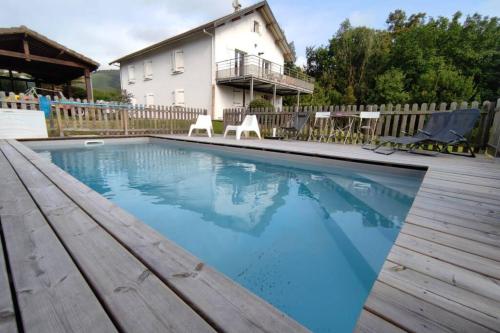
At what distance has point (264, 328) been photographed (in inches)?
24.0

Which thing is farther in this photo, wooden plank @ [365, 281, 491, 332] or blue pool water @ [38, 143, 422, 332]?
blue pool water @ [38, 143, 422, 332]

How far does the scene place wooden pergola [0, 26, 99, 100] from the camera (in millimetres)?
8930

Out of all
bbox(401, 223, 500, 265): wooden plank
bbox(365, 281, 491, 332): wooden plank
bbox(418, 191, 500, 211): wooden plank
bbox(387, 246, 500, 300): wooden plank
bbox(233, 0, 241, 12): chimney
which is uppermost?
bbox(233, 0, 241, 12): chimney

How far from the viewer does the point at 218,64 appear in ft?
43.3

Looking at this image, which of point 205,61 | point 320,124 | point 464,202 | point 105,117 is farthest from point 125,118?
point 464,202

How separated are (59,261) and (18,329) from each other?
351mm

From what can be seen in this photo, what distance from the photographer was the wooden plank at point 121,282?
2.04 ft

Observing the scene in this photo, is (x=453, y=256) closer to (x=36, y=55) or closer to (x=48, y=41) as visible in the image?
(x=48, y=41)

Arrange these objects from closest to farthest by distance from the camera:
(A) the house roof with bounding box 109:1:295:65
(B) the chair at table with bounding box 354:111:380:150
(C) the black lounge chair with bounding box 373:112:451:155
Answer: (C) the black lounge chair with bounding box 373:112:451:155, (B) the chair at table with bounding box 354:111:380:150, (A) the house roof with bounding box 109:1:295:65

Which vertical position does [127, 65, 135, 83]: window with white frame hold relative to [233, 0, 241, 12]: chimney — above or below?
below

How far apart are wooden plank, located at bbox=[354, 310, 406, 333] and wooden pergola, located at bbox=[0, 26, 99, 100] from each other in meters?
13.2

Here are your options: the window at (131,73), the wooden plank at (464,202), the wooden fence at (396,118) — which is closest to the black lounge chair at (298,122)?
the wooden fence at (396,118)

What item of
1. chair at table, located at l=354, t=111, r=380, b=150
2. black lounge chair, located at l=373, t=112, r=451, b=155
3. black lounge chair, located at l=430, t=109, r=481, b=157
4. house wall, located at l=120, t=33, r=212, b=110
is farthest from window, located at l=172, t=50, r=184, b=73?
black lounge chair, located at l=430, t=109, r=481, b=157

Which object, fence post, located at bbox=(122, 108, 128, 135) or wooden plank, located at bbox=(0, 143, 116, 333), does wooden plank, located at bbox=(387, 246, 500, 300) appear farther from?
fence post, located at bbox=(122, 108, 128, 135)
